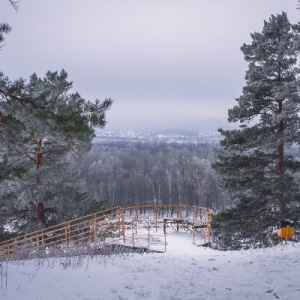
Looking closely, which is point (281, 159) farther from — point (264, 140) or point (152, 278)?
point (152, 278)

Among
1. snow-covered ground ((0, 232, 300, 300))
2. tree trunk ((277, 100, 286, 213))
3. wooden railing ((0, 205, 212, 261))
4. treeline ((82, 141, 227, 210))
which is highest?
tree trunk ((277, 100, 286, 213))

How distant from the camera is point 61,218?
16.9m

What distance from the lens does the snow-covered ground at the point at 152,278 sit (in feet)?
18.0

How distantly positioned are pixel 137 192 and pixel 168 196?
20.0 feet

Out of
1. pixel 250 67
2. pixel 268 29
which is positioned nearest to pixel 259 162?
pixel 250 67

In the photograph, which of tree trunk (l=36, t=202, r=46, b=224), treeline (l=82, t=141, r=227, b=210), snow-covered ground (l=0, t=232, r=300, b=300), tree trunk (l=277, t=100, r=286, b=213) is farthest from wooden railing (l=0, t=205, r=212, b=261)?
treeline (l=82, t=141, r=227, b=210)

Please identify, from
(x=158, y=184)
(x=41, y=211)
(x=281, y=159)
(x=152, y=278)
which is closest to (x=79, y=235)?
(x=41, y=211)

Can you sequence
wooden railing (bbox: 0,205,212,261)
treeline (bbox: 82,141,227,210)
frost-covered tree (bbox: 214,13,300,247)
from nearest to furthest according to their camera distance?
wooden railing (bbox: 0,205,212,261)
frost-covered tree (bbox: 214,13,300,247)
treeline (bbox: 82,141,227,210)

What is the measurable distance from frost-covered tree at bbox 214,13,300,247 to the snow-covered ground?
5.01 meters

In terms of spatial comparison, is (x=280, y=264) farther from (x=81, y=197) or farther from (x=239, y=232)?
(x=81, y=197)

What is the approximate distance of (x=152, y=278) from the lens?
691cm

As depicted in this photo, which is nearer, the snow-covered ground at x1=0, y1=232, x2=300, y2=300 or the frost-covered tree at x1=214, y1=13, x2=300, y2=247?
the snow-covered ground at x1=0, y1=232, x2=300, y2=300

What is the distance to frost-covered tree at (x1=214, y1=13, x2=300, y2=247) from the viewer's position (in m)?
13.8

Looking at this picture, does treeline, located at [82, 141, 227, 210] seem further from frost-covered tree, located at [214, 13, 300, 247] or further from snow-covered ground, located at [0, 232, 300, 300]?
snow-covered ground, located at [0, 232, 300, 300]
